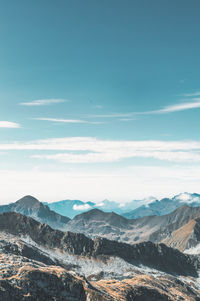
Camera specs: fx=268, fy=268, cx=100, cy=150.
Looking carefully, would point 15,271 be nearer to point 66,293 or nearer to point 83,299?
point 66,293

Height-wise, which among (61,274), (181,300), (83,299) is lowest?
(181,300)

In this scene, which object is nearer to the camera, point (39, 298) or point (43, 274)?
point (39, 298)

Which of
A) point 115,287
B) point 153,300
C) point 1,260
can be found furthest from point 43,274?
point 153,300

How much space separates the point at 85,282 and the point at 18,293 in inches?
1480

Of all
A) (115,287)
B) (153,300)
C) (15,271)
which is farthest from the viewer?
(153,300)

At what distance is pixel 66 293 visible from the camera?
118 m

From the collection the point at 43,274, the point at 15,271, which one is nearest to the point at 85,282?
the point at 43,274

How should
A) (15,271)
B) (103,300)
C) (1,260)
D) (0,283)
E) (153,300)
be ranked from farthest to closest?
(153,300)
(1,260)
(103,300)
(15,271)
(0,283)

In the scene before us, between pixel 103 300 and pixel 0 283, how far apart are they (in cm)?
4834

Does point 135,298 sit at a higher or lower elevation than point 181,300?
higher

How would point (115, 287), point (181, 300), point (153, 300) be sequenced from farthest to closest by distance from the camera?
point (181, 300) → point (153, 300) → point (115, 287)

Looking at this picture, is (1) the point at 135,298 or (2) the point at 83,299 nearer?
(2) the point at 83,299

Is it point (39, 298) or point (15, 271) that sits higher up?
point (15, 271)

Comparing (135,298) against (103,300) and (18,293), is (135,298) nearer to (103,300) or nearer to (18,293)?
(103,300)
